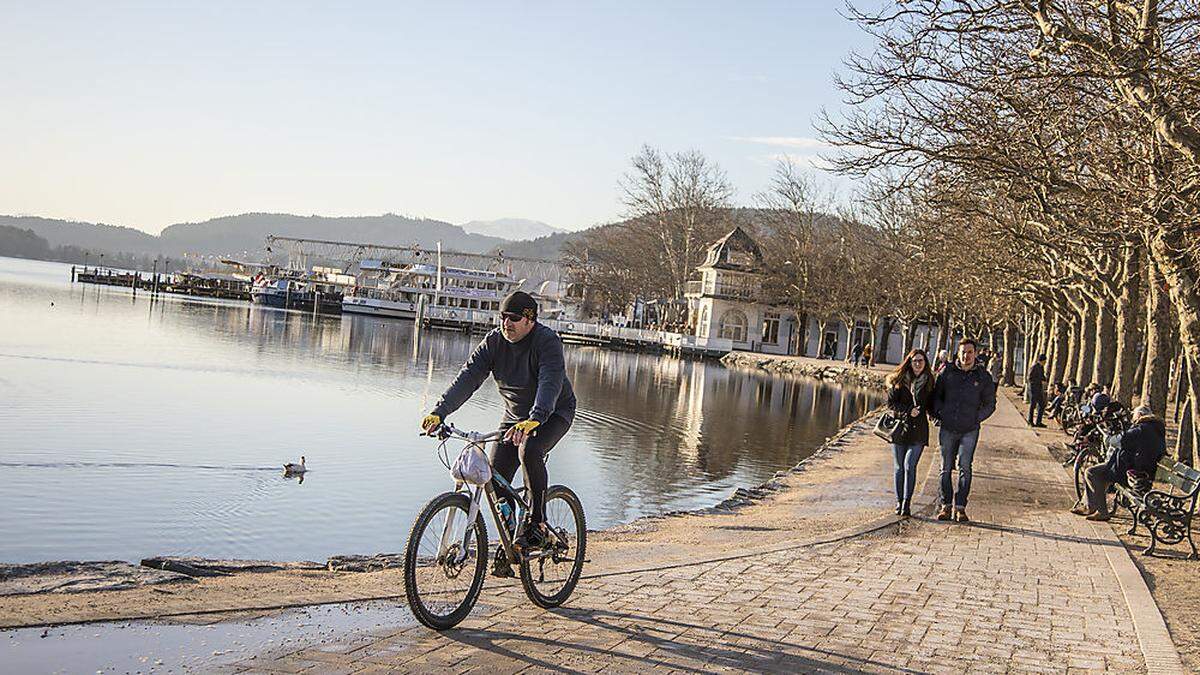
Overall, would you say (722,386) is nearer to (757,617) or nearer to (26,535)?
(26,535)

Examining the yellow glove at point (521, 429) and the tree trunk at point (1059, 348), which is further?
the tree trunk at point (1059, 348)

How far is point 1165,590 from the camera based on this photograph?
10.7 m

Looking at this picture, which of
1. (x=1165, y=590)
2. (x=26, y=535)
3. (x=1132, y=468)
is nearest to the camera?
(x=1165, y=590)

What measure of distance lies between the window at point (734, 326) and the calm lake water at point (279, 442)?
35833 mm

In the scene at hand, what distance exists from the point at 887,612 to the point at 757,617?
3.76 ft

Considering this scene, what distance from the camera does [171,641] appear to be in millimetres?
6738

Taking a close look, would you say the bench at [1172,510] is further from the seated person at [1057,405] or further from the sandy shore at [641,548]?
the seated person at [1057,405]

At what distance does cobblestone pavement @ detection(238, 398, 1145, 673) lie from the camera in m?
6.88

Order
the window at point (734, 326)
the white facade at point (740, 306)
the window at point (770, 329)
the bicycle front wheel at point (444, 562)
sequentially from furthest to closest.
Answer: the window at point (770, 329) → the window at point (734, 326) → the white facade at point (740, 306) → the bicycle front wheel at point (444, 562)

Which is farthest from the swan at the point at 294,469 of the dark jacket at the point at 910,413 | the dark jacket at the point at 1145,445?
the dark jacket at the point at 1145,445

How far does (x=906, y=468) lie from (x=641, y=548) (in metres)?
3.81

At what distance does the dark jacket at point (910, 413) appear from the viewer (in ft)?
46.3

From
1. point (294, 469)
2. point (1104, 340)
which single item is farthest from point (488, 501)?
point (1104, 340)

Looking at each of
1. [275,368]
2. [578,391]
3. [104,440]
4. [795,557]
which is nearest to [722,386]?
[578,391]
